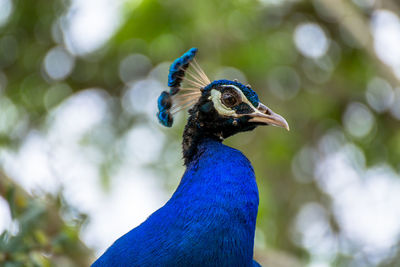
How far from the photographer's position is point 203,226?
72.1 inches

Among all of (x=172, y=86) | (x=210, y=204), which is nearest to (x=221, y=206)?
(x=210, y=204)

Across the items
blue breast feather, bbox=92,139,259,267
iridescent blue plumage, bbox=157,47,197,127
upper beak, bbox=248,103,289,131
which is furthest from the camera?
iridescent blue plumage, bbox=157,47,197,127

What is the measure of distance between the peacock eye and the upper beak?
87 millimetres

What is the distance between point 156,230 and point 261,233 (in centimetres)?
264

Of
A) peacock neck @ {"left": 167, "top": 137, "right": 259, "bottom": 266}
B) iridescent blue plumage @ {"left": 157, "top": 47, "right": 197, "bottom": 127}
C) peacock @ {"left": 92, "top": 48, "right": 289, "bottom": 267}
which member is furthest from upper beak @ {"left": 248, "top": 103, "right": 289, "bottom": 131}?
iridescent blue plumage @ {"left": 157, "top": 47, "right": 197, "bottom": 127}

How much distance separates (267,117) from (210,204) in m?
0.47

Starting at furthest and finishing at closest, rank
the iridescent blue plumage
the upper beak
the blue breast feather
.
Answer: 1. the iridescent blue plumage
2. the upper beak
3. the blue breast feather

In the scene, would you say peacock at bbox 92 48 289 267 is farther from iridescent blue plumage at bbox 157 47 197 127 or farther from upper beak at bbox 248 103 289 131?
iridescent blue plumage at bbox 157 47 197 127

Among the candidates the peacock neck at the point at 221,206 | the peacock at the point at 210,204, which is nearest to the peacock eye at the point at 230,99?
the peacock at the point at 210,204

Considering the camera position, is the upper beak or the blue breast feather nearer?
the blue breast feather

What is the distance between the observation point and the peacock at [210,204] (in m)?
1.83

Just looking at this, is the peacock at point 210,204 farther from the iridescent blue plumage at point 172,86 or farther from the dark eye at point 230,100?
the iridescent blue plumage at point 172,86

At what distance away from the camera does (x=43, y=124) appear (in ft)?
15.4

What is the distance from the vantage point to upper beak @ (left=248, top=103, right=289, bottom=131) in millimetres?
2139
